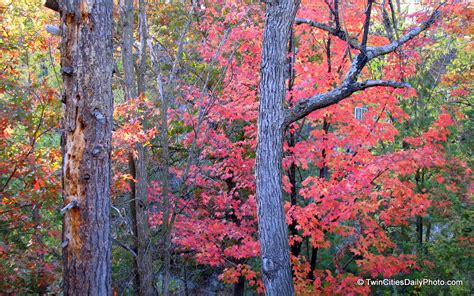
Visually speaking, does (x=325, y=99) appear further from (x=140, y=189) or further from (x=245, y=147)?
(x=245, y=147)

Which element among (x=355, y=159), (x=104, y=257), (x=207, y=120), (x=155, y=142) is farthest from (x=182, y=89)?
(x=104, y=257)

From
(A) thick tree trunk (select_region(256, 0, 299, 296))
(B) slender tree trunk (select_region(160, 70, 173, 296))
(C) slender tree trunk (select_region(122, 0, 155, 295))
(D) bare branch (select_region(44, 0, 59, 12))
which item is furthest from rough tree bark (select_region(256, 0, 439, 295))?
(C) slender tree trunk (select_region(122, 0, 155, 295))

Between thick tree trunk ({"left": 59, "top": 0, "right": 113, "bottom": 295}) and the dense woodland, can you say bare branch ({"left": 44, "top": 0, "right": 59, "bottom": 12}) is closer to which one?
the dense woodland

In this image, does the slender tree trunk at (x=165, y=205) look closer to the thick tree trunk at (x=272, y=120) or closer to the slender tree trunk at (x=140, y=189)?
the slender tree trunk at (x=140, y=189)

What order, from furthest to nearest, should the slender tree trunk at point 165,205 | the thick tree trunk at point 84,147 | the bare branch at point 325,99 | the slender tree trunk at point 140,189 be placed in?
the slender tree trunk at point 140,189 < the slender tree trunk at point 165,205 < the bare branch at point 325,99 < the thick tree trunk at point 84,147

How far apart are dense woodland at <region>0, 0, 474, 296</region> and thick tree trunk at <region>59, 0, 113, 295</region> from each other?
0.5 inches

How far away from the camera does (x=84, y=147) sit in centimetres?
395

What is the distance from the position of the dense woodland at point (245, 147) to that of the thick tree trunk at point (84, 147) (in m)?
0.01

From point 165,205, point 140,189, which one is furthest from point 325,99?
point 140,189

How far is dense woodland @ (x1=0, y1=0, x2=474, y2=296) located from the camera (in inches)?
158

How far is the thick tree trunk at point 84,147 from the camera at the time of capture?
391 centimetres

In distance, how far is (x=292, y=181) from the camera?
7.98 m

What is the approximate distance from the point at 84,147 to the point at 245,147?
194 inches

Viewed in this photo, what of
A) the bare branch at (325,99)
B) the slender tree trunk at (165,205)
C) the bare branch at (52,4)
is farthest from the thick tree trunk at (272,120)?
the bare branch at (52,4)
